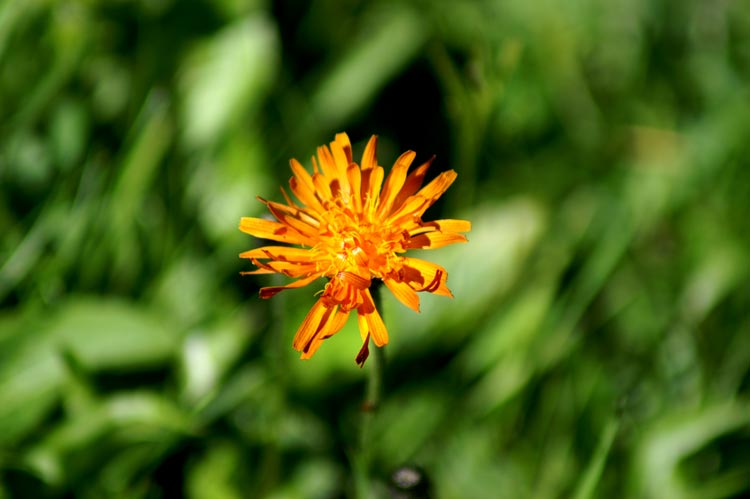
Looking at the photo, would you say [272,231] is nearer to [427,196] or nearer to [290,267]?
[290,267]

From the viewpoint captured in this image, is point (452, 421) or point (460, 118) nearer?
point (452, 421)

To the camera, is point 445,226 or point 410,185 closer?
point 445,226

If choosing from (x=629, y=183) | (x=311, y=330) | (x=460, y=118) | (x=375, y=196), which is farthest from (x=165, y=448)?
(x=629, y=183)

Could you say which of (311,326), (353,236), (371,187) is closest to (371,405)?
(311,326)

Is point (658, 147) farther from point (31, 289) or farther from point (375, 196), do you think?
point (31, 289)

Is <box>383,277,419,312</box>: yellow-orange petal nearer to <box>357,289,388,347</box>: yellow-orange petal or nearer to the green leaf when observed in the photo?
<box>357,289,388,347</box>: yellow-orange petal

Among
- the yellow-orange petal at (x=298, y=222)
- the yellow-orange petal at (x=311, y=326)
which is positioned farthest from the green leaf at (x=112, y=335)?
the yellow-orange petal at (x=311, y=326)

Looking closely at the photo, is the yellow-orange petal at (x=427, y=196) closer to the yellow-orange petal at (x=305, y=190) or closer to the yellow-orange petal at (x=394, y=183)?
the yellow-orange petal at (x=394, y=183)
